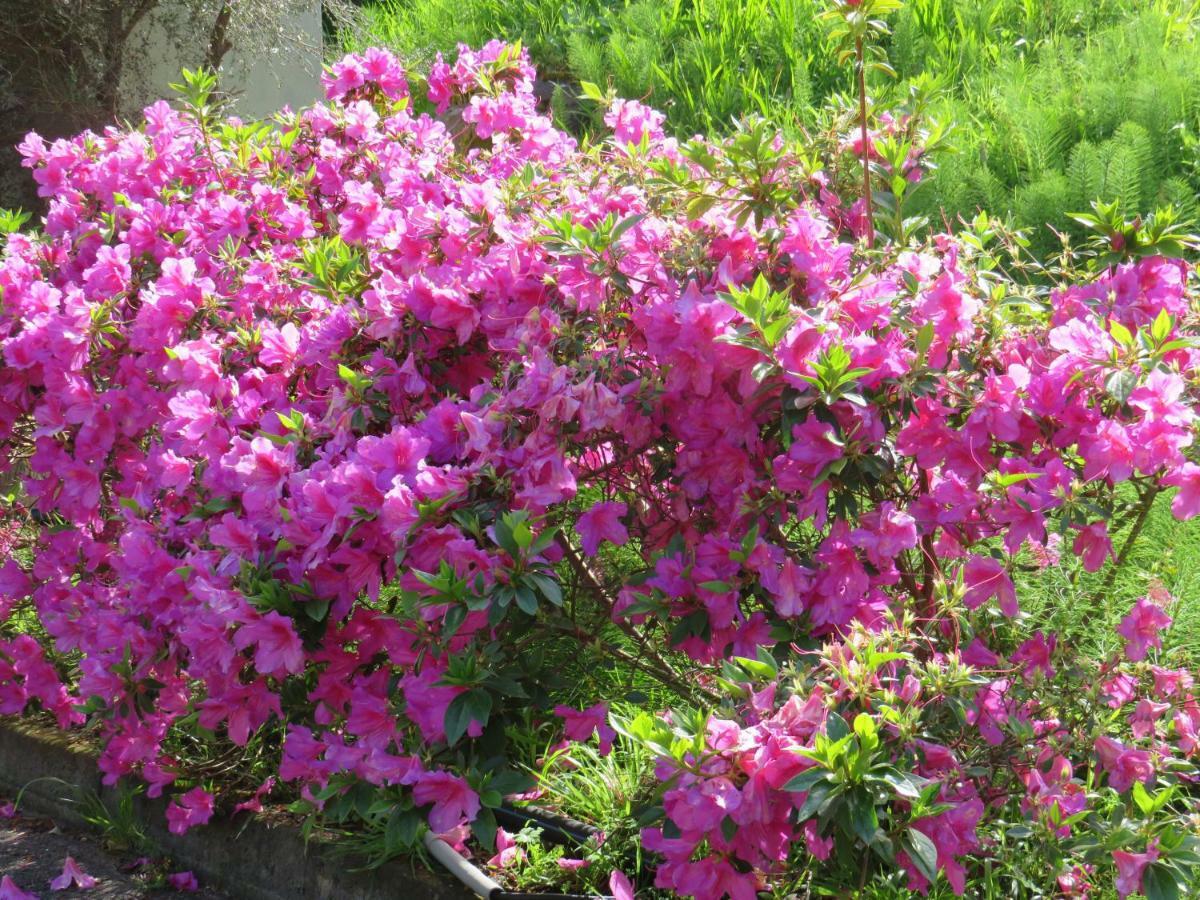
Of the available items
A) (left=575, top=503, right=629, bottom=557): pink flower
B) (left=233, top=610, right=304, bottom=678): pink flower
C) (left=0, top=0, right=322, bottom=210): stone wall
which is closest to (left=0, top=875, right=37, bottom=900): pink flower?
(left=233, top=610, right=304, bottom=678): pink flower

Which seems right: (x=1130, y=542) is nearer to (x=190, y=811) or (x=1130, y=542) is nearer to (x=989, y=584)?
(x=989, y=584)

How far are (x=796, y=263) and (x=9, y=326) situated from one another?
1956 millimetres

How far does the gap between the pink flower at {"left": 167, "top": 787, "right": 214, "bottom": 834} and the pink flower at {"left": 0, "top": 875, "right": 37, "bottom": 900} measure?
12.4 inches

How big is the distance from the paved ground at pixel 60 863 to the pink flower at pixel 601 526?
4.13 feet

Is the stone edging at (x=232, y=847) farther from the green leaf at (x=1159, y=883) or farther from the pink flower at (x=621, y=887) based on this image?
the green leaf at (x=1159, y=883)

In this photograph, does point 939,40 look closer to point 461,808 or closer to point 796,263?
point 796,263

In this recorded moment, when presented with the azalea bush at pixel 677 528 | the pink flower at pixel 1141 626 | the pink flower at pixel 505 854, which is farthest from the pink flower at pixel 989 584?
the pink flower at pixel 505 854

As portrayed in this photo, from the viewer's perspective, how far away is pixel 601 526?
2324 millimetres

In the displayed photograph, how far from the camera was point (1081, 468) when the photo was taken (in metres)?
2.24

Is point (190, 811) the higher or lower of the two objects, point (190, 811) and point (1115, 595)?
the higher

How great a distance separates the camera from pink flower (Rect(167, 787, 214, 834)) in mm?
2883

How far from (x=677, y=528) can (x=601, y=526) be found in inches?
7.0

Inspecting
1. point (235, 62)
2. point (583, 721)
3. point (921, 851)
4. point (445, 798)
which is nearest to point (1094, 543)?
point (921, 851)

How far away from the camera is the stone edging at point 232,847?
2.56 metres
